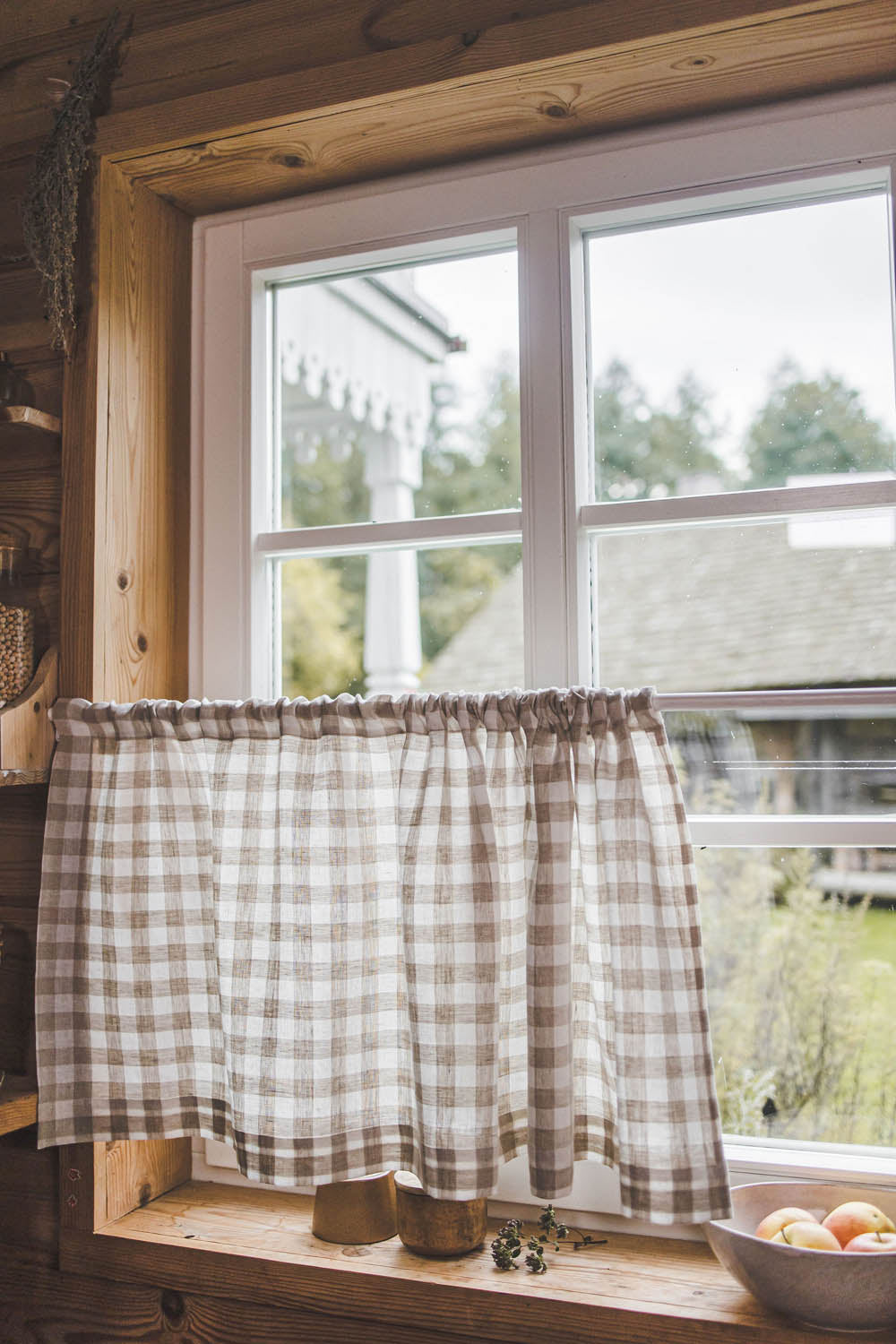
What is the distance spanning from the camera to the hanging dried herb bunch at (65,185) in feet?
4.40

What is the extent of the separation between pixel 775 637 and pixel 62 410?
968 millimetres

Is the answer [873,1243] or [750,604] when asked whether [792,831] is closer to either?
[750,604]

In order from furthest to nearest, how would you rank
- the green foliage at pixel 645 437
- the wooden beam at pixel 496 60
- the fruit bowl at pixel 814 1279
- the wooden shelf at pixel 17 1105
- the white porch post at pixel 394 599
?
the white porch post at pixel 394 599
the green foliage at pixel 645 437
the wooden shelf at pixel 17 1105
the wooden beam at pixel 496 60
the fruit bowl at pixel 814 1279

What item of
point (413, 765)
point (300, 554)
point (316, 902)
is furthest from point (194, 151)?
point (316, 902)

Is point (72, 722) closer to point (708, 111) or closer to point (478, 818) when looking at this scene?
point (478, 818)

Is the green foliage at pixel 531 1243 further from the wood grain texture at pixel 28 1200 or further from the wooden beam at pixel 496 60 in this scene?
the wooden beam at pixel 496 60

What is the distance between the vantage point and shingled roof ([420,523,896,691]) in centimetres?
125

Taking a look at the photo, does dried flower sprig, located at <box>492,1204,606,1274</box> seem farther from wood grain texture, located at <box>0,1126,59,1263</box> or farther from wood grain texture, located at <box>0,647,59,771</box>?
→ wood grain texture, located at <box>0,647,59,771</box>

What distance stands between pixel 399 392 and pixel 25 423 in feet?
1.64

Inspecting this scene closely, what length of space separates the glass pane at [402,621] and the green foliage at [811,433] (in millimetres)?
335

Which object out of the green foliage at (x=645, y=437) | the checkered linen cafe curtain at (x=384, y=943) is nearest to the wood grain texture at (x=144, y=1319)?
the checkered linen cafe curtain at (x=384, y=943)

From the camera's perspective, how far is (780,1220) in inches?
41.5

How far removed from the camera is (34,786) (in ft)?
4.45

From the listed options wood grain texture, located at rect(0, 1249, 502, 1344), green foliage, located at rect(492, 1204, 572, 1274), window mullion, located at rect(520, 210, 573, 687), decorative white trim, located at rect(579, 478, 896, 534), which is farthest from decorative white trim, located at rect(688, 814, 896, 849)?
wood grain texture, located at rect(0, 1249, 502, 1344)
